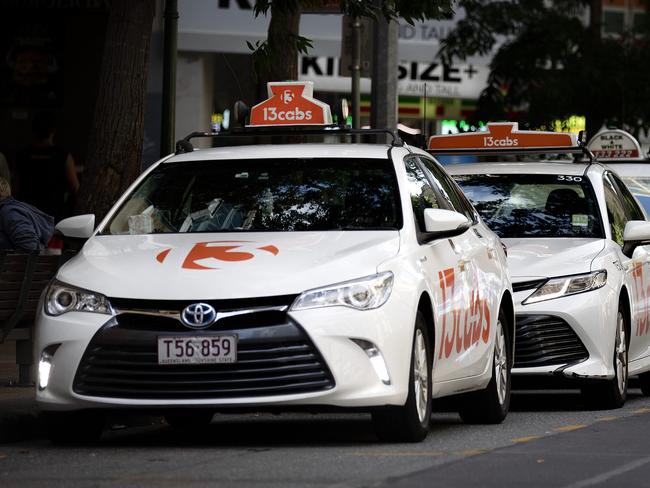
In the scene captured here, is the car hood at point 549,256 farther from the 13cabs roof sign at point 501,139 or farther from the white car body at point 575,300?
the 13cabs roof sign at point 501,139

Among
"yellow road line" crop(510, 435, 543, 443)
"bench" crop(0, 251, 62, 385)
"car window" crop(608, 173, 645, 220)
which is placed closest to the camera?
"yellow road line" crop(510, 435, 543, 443)

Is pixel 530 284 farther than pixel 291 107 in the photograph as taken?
No

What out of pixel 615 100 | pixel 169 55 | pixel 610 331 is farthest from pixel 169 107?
pixel 615 100

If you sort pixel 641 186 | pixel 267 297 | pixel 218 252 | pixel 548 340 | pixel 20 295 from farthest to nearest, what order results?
pixel 641 186, pixel 548 340, pixel 20 295, pixel 218 252, pixel 267 297

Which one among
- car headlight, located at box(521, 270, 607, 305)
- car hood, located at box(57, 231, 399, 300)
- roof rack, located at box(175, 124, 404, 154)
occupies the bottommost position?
car headlight, located at box(521, 270, 607, 305)

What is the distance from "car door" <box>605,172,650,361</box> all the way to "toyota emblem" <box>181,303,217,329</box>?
5134 millimetres

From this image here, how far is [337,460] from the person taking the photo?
9203 millimetres

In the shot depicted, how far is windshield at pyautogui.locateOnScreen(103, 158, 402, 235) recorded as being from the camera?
34.8 ft

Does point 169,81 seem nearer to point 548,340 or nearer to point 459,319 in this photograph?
point 548,340

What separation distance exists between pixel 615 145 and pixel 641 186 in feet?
29.4

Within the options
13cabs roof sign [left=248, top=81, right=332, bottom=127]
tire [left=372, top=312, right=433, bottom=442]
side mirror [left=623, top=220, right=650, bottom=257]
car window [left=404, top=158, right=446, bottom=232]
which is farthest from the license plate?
side mirror [left=623, top=220, right=650, bottom=257]

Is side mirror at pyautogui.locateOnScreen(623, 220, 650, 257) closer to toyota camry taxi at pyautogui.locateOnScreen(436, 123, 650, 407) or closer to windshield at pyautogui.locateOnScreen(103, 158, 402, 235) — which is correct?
toyota camry taxi at pyautogui.locateOnScreen(436, 123, 650, 407)

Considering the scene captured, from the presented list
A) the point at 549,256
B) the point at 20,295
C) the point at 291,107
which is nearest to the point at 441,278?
the point at 549,256

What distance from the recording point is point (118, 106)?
1418 cm
